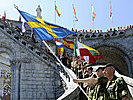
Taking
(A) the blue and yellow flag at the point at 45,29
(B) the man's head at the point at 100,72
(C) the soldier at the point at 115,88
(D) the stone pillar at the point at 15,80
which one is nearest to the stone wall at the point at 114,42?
(D) the stone pillar at the point at 15,80

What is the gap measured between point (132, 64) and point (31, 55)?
1437cm

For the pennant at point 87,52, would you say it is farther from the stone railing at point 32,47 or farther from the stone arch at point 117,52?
the stone arch at point 117,52

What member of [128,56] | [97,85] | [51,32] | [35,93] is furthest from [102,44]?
[97,85]

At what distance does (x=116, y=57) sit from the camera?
28719mm

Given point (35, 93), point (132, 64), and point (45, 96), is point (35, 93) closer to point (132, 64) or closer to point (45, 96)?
point (45, 96)

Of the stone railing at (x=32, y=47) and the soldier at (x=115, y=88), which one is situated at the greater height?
the stone railing at (x=32, y=47)

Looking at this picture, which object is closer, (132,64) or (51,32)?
(51,32)

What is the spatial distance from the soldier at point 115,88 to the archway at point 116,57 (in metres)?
21.3

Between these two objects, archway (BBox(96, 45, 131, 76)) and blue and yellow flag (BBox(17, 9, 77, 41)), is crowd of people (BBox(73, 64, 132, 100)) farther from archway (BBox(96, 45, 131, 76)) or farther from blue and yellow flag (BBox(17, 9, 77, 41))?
archway (BBox(96, 45, 131, 76))

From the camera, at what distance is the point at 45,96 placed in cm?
1452

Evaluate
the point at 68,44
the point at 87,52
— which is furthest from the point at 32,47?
the point at 87,52

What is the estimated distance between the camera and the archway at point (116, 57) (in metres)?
25.6

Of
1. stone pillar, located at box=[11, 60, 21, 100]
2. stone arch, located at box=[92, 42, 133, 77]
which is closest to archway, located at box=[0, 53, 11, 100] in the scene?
stone pillar, located at box=[11, 60, 21, 100]

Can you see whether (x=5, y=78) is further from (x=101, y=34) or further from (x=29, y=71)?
(x=101, y=34)
